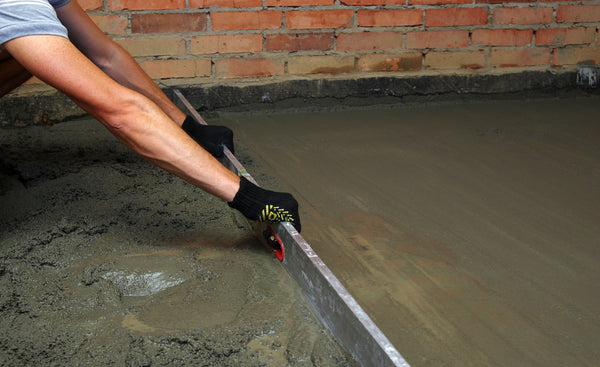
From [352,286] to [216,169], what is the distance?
47cm

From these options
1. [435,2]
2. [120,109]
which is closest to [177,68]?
[435,2]

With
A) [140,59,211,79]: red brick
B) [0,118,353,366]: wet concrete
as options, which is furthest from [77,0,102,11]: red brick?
[0,118,353,366]: wet concrete

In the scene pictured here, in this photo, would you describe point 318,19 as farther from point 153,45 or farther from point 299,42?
point 153,45

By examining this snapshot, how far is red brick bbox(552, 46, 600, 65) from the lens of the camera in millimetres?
3377

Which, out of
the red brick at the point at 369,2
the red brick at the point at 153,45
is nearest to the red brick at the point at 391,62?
the red brick at the point at 369,2

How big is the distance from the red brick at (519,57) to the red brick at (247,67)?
123cm

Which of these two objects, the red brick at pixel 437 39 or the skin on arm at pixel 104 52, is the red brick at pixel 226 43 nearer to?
the skin on arm at pixel 104 52

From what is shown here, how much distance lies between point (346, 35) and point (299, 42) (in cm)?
25

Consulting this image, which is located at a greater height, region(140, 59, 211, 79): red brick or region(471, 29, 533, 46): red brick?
region(471, 29, 533, 46): red brick

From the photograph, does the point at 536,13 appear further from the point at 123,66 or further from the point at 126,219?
the point at 126,219

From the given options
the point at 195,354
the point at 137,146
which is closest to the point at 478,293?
the point at 195,354

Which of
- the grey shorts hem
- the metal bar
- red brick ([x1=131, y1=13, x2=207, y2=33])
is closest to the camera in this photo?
the metal bar

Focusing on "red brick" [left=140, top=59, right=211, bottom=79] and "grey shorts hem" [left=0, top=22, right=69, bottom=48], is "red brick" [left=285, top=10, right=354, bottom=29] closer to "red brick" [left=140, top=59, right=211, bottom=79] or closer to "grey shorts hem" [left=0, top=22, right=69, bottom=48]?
"red brick" [left=140, top=59, right=211, bottom=79]

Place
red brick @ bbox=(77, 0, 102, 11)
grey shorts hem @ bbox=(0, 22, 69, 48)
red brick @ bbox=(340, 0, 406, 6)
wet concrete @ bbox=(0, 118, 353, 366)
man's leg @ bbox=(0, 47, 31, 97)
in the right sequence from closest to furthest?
1. wet concrete @ bbox=(0, 118, 353, 366)
2. grey shorts hem @ bbox=(0, 22, 69, 48)
3. man's leg @ bbox=(0, 47, 31, 97)
4. red brick @ bbox=(77, 0, 102, 11)
5. red brick @ bbox=(340, 0, 406, 6)
